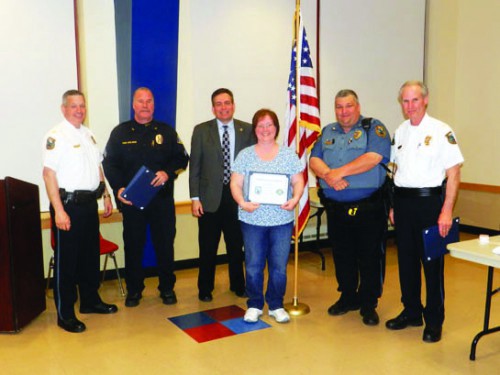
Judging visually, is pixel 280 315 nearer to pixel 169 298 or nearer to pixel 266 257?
pixel 266 257

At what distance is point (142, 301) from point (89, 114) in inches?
71.4

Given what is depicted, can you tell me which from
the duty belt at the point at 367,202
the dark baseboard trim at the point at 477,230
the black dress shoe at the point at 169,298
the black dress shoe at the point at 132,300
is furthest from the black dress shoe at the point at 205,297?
the dark baseboard trim at the point at 477,230

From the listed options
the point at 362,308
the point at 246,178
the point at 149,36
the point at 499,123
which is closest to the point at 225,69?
the point at 149,36

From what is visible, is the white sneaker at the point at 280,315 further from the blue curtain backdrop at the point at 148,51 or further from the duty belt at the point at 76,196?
the blue curtain backdrop at the point at 148,51

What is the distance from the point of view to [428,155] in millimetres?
3457

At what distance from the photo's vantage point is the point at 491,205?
22.7ft

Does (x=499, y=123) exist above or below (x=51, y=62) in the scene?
below

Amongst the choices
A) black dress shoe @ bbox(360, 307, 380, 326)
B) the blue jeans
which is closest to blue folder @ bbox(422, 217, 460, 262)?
black dress shoe @ bbox(360, 307, 380, 326)

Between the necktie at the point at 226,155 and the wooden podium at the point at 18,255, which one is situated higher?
the necktie at the point at 226,155

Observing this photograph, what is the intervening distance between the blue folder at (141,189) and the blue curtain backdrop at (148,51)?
125 centimetres

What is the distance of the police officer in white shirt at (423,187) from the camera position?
345 centimetres

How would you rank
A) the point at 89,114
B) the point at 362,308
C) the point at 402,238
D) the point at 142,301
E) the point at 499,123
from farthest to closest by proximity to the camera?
the point at 499,123
the point at 89,114
the point at 142,301
the point at 362,308
the point at 402,238

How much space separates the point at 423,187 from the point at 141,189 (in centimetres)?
206

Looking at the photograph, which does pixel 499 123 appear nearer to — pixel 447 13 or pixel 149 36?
pixel 447 13
